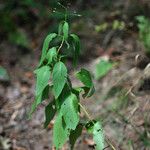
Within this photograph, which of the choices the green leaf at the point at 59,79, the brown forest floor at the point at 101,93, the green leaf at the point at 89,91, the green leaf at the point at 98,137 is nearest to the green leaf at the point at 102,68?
the brown forest floor at the point at 101,93

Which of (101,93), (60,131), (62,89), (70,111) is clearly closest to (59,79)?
(62,89)

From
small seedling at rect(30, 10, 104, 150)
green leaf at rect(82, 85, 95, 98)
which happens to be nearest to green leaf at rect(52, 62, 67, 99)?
small seedling at rect(30, 10, 104, 150)

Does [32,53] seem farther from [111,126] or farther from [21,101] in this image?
[111,126]

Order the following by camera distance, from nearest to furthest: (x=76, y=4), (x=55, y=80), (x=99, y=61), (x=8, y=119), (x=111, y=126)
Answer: (x=55, y=80) < (x=111, y=126) < (x=8, y=119) < (x=99, y=61) < (x=76, y=4)

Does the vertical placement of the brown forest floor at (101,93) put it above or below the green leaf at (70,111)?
above

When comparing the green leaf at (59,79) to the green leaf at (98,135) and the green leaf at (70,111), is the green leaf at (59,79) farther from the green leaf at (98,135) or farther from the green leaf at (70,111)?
the green leaf at (98,135)

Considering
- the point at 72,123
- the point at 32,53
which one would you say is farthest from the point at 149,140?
the point at 32,53

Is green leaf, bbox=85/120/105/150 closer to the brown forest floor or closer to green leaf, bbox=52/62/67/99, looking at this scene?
green leaf, bbox=52/62/67/99
